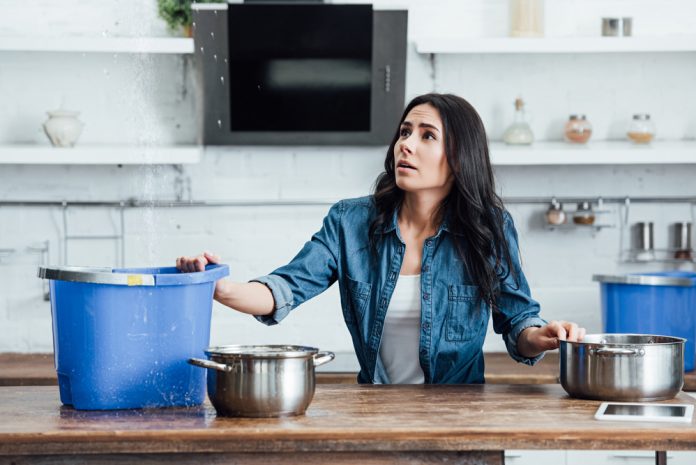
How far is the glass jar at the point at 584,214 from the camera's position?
4160 millimetres

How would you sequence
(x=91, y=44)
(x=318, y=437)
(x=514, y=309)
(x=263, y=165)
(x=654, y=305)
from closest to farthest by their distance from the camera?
(x=318, y=437), (x=514, y=309), (x=654, y=305), (x=91, y=44), (x=263, y=165)

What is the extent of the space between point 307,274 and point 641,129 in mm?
2056

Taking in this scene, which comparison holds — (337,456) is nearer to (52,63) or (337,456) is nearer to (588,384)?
(588,384)

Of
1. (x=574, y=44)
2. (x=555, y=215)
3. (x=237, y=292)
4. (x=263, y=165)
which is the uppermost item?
(x=574, y=44)

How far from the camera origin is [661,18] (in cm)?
421

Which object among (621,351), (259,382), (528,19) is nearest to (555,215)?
(528,19)

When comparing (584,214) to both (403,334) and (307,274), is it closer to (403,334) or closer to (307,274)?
(403,334)

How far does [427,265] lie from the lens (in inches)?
103

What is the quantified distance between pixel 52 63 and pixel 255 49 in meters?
0.89

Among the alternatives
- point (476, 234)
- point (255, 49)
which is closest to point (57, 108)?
point (255, 49)

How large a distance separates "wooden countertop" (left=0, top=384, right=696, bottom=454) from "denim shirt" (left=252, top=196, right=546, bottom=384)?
52 cm

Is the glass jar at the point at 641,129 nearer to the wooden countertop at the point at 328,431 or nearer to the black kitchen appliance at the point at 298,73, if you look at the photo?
the black kitchen appliance at the point at 298,73

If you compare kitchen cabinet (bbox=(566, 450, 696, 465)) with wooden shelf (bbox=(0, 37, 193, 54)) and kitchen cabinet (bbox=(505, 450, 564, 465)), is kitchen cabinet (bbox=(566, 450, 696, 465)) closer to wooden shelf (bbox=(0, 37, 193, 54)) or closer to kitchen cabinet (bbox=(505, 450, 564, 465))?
kitchen cabinet (bbox=(505, 450, 564, 465))

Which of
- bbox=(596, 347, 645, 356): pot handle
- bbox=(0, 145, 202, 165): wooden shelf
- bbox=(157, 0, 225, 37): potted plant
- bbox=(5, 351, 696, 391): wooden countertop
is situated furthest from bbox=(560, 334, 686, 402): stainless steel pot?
bbox=(157, 0, 225, 37): potted plant
